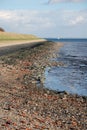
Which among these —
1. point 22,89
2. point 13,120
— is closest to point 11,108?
point 13,120

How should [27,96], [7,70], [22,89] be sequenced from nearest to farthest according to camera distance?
[27,96] → [22,89] → [7,70]

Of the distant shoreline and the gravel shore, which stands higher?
the gravel shore

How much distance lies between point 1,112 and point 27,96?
4483 millimetres

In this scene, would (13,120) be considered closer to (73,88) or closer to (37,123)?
(37,123)

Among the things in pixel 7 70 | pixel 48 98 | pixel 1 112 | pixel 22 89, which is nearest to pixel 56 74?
pixel 7 70

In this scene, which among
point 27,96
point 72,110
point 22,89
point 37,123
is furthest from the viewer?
point 22,89

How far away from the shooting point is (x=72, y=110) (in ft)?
53.5

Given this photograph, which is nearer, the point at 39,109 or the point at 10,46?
the point at 39,109

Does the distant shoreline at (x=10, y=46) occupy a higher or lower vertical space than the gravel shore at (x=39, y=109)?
lower

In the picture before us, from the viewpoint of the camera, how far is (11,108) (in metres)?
15.3

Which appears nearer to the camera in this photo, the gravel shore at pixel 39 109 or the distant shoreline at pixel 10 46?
the gravel shore at pixel 39 109

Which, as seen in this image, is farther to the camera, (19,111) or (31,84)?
(31,84)

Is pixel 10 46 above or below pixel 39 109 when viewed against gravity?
below

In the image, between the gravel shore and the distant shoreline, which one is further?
the distant shoreline
